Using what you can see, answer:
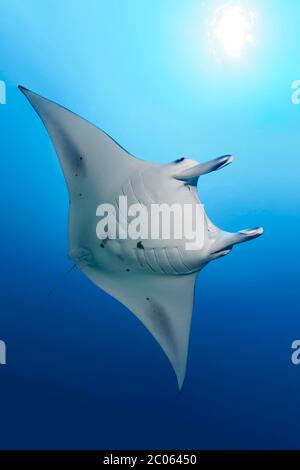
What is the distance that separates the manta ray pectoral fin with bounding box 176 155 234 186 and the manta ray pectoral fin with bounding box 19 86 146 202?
238 mm

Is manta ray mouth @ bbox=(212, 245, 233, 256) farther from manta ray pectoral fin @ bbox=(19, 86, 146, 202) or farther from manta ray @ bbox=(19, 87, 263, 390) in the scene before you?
manta ray pectoral fin @ bbox=(19, 86, 146, 202)

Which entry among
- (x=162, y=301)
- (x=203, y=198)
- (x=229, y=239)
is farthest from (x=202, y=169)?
(x=203, y=198)

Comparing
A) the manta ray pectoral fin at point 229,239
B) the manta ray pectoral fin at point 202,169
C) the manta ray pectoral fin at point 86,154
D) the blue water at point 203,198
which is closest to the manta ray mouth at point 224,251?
the manta ray pectoral fin at point 229,239

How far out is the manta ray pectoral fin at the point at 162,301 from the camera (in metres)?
1.76

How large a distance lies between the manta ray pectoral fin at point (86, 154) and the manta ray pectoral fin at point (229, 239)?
1.38 ft

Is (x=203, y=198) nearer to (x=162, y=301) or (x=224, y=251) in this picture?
(x=162, y=301)

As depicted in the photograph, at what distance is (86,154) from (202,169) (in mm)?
536

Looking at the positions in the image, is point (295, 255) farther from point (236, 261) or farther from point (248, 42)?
point (248, 42)

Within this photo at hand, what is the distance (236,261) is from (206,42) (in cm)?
250

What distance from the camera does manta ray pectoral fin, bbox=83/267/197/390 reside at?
1762 millimetres

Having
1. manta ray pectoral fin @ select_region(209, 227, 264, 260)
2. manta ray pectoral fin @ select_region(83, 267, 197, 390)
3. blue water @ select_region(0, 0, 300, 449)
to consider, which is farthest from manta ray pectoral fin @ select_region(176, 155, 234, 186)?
blue water @ select_region(0, 0, 300, 449)

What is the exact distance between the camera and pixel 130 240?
160 centimetres

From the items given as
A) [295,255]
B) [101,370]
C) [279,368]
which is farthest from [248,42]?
[279,368]

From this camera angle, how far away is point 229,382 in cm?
492
